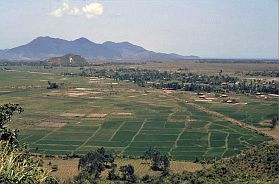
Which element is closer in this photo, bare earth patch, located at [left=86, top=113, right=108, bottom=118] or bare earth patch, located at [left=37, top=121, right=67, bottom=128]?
bare earth patch, located at [left=37, top=121, right=67, bottom=128]

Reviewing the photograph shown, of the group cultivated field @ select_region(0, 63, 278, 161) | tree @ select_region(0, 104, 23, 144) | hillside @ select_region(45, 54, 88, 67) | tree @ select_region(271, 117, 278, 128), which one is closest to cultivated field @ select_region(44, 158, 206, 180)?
cultivated field @ select_region(0, 63, 278, 161)

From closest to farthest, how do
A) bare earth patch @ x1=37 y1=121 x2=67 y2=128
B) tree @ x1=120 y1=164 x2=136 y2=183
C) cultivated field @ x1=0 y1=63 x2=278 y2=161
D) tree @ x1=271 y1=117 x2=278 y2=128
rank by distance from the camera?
A: tree @ x1=120 y1=164 x2=136 y2=183 → cultivated field @ x1=0 y1=63 x2=278 y2=161 → tree @ x1=271 y1=117 x2=278 y2=128 → bare earth patch @ x1=37 y1=121 x2=67 y2=128

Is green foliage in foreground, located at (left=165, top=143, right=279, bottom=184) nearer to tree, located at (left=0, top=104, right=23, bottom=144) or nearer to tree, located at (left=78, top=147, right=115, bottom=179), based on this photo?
tree, located at (left=78, top=147, right=115, bottom=179)

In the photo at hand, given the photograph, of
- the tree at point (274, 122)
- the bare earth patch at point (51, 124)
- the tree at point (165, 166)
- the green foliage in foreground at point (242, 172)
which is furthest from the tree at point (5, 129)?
the tree at point (274, 122)

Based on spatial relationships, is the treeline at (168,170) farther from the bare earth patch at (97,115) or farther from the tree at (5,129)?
the bare earth patch at (97,115)

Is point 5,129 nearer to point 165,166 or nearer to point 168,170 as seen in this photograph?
point 168,170

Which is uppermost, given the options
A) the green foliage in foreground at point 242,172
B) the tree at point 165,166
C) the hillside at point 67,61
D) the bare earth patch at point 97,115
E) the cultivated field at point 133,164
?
the hillside at point 67,61

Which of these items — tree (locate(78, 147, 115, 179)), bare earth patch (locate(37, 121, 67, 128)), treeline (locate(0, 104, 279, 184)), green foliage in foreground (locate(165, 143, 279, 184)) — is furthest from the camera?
bare earth patch (locate(37, 121, 67, 128))

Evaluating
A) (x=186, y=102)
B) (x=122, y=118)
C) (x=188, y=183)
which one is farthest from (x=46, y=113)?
(x=188, y=183)
